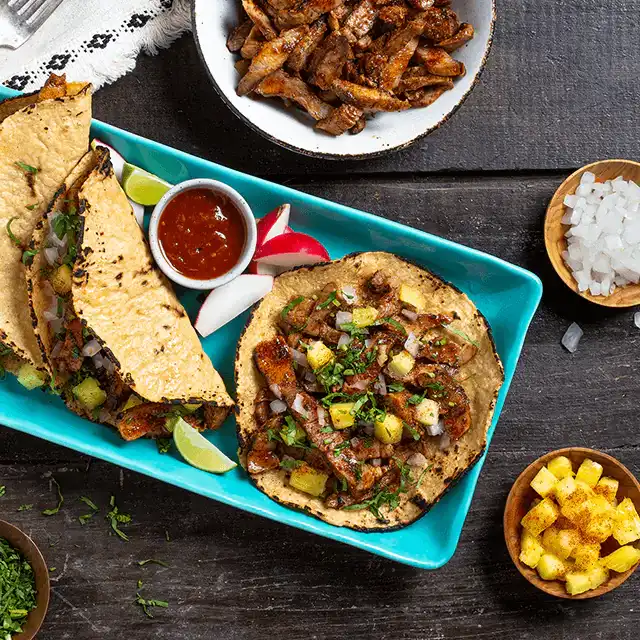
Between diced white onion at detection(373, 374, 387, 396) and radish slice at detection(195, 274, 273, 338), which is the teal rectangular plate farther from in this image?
diced white onion at detection(373, 374, 387, 396)

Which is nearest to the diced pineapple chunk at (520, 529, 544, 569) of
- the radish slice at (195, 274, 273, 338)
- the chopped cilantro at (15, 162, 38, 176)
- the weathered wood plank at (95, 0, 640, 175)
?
the radish slice at (195, 274, 273, 338)

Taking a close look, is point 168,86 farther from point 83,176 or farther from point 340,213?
point 340,213

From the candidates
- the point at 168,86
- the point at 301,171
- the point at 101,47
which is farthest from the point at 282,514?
the point at 101,47

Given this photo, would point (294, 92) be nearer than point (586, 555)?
Yes

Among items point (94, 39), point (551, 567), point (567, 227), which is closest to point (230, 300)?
Answer: point (94, 39)

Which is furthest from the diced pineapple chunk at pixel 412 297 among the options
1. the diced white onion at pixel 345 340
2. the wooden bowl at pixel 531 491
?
the wooden bowl at pixel 531 491

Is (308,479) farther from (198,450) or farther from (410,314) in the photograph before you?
(410,314)

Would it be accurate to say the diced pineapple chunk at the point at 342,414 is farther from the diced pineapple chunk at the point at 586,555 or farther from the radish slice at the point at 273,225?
the diced pineapple chunk at the point at 586,555
